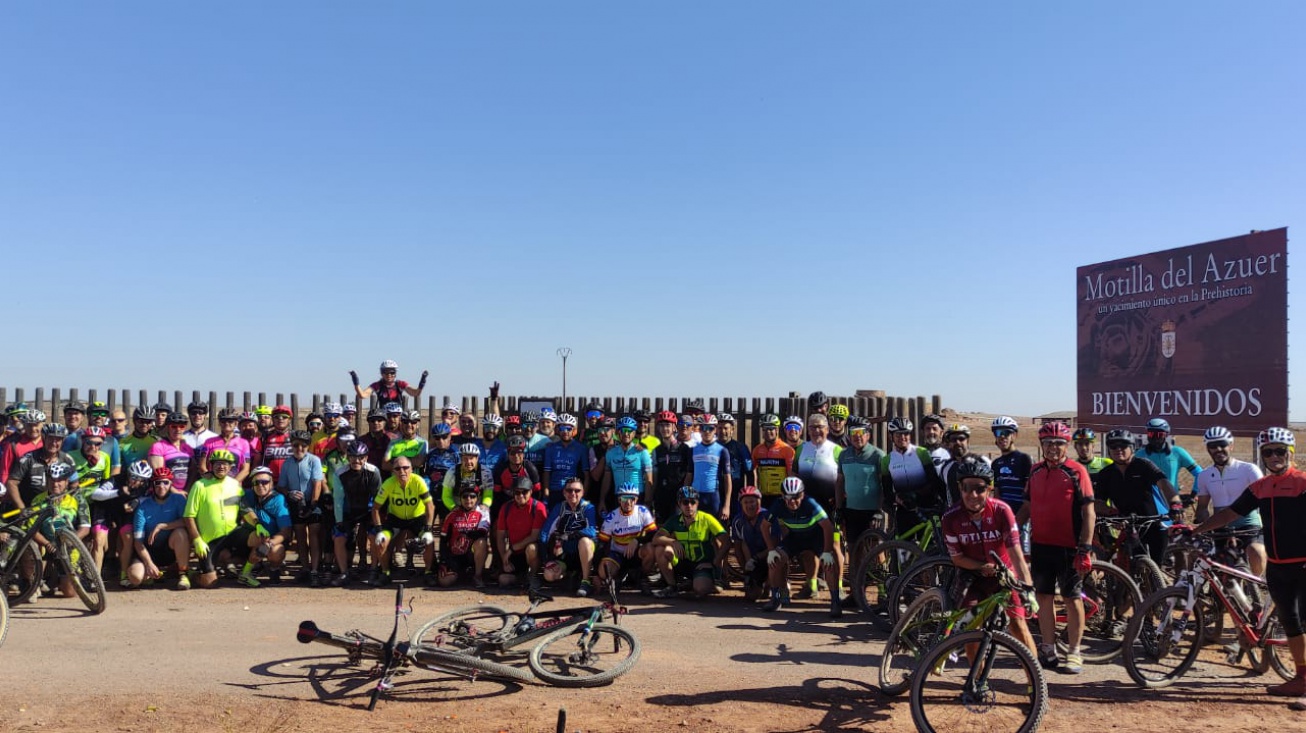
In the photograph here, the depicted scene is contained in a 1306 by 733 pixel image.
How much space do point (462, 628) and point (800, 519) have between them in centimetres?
425

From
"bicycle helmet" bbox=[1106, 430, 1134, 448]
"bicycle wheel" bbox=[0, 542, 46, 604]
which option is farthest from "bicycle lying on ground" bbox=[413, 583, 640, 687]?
"bicycle helmet" bbox=[1106, 430, 1134, 448]

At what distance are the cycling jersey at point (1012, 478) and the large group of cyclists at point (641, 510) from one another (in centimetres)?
2

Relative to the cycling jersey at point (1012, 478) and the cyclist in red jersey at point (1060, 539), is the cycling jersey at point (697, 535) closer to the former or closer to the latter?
the cycling jersey at point (1012, 478)

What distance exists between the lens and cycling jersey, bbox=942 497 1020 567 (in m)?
6.40

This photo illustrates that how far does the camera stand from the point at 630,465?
1083 cm

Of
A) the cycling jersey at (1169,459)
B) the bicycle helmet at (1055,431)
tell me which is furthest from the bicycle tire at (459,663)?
the cycling jersey at (1169,459)

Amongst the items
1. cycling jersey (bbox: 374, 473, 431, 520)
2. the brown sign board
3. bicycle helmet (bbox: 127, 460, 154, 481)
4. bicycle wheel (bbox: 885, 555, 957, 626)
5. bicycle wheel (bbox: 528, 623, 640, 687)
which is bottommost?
bicycle wheel (bbox: 528, 623, 640, 687)

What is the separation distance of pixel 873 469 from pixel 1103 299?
7307mm

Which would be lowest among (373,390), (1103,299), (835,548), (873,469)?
(835,548)

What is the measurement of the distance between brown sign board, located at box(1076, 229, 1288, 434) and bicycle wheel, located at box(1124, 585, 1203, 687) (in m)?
6.71

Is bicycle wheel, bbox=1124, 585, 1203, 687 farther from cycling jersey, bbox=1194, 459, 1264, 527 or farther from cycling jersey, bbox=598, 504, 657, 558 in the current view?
cycling jersey, bbox=598, 504, 657, 558

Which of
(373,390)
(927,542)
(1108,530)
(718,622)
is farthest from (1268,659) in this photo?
(373,390)

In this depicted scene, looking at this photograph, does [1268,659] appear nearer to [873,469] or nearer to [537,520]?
[873,469]

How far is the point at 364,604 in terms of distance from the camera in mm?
9469
